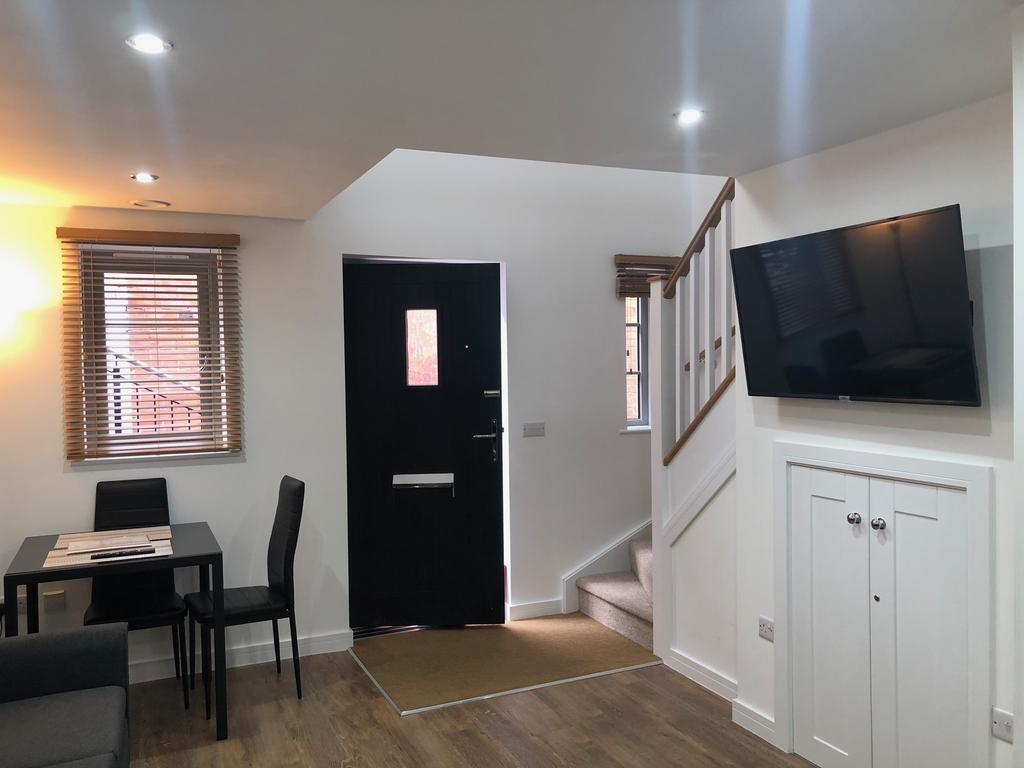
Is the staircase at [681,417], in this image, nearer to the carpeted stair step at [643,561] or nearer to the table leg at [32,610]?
the carpeted stair step at [643,561]

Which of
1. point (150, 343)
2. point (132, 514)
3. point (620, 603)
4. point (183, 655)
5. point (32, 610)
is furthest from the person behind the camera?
point (620, 603)

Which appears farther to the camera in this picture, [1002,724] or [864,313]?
[864,313]

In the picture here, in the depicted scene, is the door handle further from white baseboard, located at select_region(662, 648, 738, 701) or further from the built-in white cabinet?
the built-in white cabinet

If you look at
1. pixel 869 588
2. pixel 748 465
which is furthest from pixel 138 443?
pixel 869 588

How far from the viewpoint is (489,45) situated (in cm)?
198

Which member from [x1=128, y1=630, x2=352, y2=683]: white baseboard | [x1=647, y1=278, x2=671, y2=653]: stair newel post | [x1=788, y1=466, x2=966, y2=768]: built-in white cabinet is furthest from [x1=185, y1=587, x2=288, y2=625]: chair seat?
[x1=788, y1=466, x2=966, y2=768]: built-in white cabinet

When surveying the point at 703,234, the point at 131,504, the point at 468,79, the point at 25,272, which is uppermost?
the point at 468,79

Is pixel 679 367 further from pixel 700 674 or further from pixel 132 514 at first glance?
pixel 132 514

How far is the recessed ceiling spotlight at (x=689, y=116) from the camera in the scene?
255cm

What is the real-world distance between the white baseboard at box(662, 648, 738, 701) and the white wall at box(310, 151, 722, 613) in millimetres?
1074

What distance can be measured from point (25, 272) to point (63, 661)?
6.41 ft

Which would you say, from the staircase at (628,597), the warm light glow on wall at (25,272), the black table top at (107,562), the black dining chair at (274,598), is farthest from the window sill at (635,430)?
the warm light glow on wall at (25,272)

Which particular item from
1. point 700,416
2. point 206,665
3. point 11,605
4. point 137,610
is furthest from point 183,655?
point 700,416

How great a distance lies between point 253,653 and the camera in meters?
4.24
